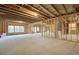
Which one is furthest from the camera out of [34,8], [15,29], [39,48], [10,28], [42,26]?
[15,29]

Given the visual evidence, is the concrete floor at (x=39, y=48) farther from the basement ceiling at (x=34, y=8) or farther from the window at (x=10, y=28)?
the window at (x=10, y=28)

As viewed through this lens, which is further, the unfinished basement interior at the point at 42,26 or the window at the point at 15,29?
the window at the point at 15,29

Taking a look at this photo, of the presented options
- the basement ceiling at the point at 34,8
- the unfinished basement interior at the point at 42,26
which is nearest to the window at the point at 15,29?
the unfinished basement interior at the point at 42,26

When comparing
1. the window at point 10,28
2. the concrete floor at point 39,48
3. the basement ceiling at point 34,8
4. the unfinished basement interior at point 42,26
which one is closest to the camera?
the concrete floor at point 39,48

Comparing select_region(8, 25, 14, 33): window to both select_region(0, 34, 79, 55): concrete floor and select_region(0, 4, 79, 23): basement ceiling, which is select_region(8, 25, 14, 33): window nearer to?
select_region(0, 4, 79, 23): basement ceiling

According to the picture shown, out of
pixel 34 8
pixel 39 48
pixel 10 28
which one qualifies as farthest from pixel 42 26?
pixel 39 48

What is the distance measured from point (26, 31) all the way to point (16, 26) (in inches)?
111

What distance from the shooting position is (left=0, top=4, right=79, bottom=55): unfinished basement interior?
5867 mm

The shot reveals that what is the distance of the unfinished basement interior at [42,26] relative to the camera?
5.87 m

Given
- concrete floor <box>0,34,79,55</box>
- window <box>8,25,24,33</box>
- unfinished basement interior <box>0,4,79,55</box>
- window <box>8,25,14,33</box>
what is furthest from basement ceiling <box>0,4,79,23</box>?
window <box>8,25,24,33</box>

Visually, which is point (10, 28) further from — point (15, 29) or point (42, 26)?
point (42, 26)

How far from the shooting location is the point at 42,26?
13.1m
